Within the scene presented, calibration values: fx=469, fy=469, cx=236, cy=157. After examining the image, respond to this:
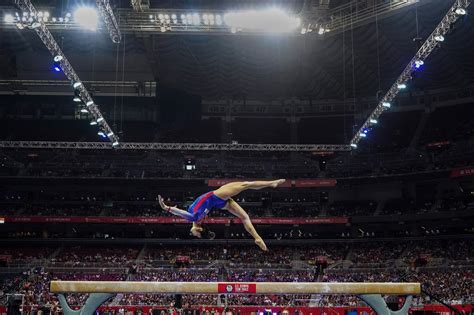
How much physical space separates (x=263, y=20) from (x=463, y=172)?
2162 cm

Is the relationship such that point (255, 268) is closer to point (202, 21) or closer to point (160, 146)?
point (160, 146)

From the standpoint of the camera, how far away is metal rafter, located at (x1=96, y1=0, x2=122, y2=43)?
61.8 ft

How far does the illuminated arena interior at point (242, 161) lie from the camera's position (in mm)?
29938

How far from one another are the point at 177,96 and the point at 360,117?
1704cm

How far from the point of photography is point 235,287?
339 inches

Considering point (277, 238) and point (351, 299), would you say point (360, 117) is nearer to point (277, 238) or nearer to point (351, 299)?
point (277, 238)

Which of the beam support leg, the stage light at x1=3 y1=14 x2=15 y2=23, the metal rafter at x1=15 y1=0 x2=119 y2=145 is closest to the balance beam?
the beam support leg

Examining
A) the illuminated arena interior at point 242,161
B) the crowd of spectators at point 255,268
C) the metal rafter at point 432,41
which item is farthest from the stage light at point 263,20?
the crowd of spectators at point 255,268

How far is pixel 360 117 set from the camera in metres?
43.8

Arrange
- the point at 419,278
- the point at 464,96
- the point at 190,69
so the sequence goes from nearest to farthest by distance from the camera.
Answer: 1. the point at 419,278
2. the point at 190,69
3. the point at 464,96

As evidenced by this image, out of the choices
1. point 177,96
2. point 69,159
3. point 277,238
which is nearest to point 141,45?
point 177,96

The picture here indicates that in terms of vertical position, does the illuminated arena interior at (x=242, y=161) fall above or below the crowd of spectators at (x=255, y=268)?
above

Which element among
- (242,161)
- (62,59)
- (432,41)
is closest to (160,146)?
(62,59)

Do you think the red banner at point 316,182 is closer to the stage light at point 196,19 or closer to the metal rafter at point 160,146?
the metal rafter at point 160,146
